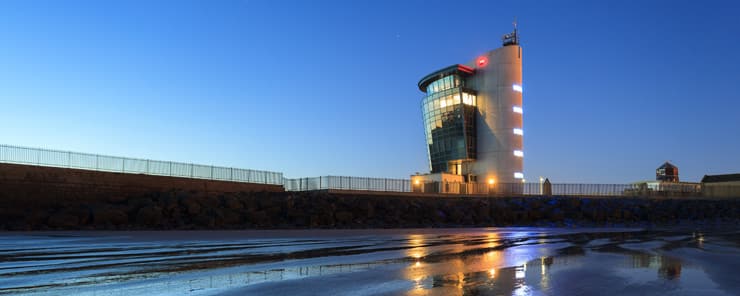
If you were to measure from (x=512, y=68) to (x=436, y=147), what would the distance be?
14.6 metres

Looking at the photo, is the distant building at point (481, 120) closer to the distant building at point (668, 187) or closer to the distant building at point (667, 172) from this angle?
the distant building at point (668, 187)

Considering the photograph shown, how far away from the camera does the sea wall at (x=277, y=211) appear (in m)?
24.2

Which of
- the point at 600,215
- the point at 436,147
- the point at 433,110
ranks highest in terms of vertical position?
the point at 433,110

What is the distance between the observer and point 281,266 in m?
8.13

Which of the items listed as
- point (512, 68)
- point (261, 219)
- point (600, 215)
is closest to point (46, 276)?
point (261, 219)

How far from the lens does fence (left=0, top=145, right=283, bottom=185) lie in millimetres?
30773

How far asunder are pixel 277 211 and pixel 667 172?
97486mm

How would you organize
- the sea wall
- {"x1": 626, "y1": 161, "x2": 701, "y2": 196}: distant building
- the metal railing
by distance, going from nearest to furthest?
the sea wall → the metal railing → {"x1": 626, "y1": 161, "x2": 701, "y2": 196}: distant building

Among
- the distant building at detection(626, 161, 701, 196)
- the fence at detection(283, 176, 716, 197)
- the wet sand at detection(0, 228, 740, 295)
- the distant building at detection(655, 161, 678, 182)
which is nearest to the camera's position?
the wet sand at detection(0, 228, 740, 295)

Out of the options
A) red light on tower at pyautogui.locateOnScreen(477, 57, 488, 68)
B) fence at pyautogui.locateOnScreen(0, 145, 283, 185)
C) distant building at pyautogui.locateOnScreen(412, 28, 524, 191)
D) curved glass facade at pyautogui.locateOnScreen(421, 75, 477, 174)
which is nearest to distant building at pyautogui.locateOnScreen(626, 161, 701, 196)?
distant building at pyautogui.locateOnScreen(412, 28, 524, 191)

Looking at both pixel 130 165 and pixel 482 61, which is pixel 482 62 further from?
pixel 130 165

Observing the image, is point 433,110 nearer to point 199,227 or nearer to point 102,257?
point 199,227

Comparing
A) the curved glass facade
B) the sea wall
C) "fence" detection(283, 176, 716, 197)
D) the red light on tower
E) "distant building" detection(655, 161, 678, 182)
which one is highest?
the red light on tower

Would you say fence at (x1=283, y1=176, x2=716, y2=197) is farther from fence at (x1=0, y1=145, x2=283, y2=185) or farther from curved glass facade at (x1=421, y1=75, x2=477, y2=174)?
curved glass facade at (x1=421, y1=75, x2=477, y2=174)
